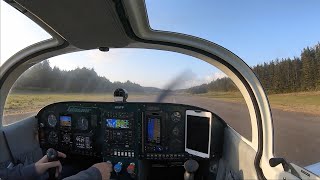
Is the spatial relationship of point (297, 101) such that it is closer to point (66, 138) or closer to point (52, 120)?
point (66, 138)

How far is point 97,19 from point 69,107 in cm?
198

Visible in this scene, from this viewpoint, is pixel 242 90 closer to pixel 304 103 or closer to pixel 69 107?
pixel 304 103

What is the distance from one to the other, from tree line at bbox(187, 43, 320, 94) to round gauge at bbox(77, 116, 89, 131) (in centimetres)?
194

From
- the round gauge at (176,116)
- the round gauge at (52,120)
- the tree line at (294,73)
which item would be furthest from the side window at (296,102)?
the round gauge at (52,120)

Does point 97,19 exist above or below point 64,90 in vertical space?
above

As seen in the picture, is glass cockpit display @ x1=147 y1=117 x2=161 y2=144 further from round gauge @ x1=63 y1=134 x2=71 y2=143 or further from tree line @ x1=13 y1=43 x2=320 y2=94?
round gauge @ x1=63 y1=134 x2=71 y2=143

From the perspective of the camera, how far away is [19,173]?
244cm

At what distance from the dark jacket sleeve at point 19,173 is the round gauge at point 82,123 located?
1174 mm

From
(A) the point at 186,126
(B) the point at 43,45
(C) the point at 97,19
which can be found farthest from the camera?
(A) the point at 186,126

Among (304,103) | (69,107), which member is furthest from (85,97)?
(304,103)

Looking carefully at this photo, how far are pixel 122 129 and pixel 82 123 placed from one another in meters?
0.47

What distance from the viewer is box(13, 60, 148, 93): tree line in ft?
11.8

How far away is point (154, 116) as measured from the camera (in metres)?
3.44

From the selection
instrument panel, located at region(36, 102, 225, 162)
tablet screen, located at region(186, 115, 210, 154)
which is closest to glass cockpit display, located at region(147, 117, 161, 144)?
instrument panel, located at region(36, 102, 225, 162)
